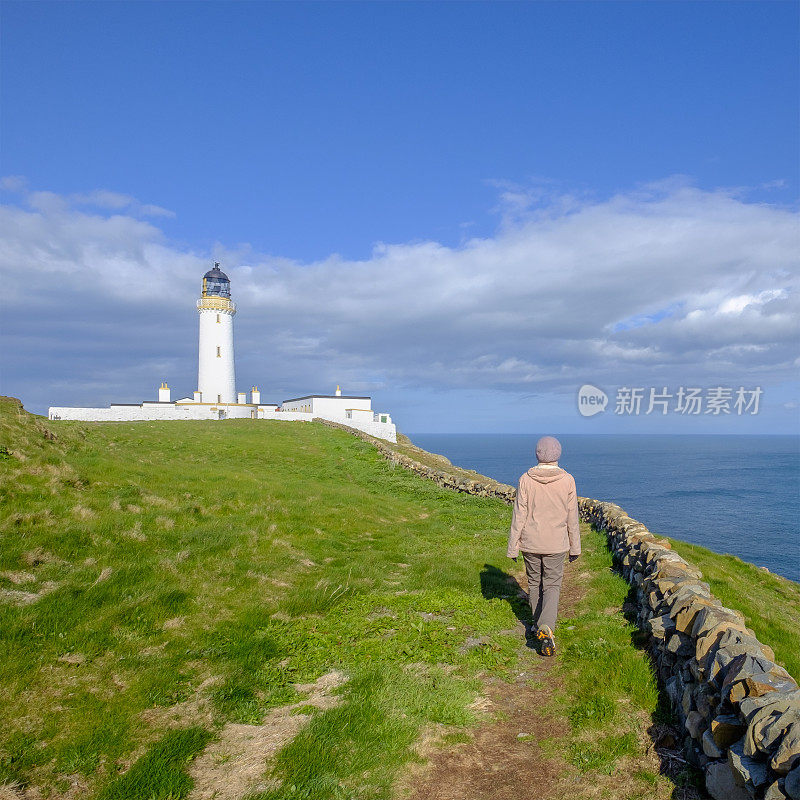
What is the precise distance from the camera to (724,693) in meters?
4.62

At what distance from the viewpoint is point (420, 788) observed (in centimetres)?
466

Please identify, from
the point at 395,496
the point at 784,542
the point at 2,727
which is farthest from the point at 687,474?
the point at 2,727

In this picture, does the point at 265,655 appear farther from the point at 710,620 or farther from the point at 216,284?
the point at 216,284

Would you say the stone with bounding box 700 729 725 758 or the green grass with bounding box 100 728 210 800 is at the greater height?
the stone with bounding box 700 729 725 758

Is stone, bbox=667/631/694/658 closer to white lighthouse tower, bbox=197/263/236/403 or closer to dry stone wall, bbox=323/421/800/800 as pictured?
dry stone wall, bbox=323/421/800/800

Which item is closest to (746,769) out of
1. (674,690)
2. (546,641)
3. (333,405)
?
(674,690)

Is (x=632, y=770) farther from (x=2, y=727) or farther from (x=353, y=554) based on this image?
(x=353, y=554)

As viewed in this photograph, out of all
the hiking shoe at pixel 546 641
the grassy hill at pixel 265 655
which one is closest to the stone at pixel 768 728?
the grassy hill at pixel 265 655

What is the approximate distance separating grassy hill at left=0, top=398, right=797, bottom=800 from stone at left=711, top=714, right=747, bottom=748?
567 millimetres

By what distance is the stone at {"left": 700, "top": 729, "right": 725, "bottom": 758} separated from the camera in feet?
14.4

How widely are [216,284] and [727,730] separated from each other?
67.1 meters

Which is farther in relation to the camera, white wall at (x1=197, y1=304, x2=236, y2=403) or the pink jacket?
white wall at (x1=197, y1=304, x2=236, y2=403)

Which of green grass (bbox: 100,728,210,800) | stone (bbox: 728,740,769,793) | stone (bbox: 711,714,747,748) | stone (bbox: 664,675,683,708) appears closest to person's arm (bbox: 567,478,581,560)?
stone (bbox: 664,675,683,708)

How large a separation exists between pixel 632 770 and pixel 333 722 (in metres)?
2.88
